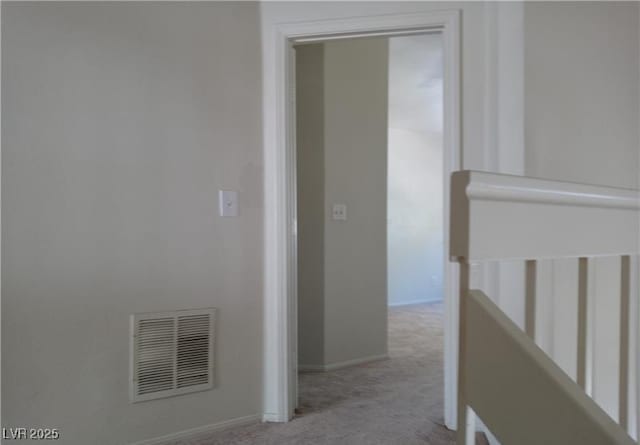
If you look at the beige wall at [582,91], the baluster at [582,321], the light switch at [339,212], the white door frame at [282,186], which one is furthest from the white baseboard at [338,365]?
the baluster at [582,321]

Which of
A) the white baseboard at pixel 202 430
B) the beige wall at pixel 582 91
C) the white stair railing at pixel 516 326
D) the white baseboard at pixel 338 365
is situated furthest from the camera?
the white baseboard at pixel 338 365

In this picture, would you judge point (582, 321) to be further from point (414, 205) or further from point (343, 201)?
point (414, 205)

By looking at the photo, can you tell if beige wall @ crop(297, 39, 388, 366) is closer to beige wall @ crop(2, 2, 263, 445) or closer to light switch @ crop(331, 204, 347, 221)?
light switch @ crop(331, 204, 347, 221)

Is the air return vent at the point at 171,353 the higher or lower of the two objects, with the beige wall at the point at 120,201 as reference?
lower

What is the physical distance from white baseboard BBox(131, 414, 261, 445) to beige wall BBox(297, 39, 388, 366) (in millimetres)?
972

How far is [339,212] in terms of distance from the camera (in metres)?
3.35

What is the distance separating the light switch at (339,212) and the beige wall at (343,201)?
0.03 m

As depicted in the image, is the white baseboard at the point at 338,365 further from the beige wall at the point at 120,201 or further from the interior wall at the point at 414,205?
the interior wall at the point at 414,205

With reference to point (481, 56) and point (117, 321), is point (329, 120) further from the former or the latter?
point (117, 321)

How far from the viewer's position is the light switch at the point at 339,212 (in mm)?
3320

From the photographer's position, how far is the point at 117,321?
2008 millimetres

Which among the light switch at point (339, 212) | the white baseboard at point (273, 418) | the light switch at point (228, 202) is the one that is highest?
the light switch at point (228, 202)

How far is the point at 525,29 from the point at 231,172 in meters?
1.40

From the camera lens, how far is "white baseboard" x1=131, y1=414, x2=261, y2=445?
210 cm
